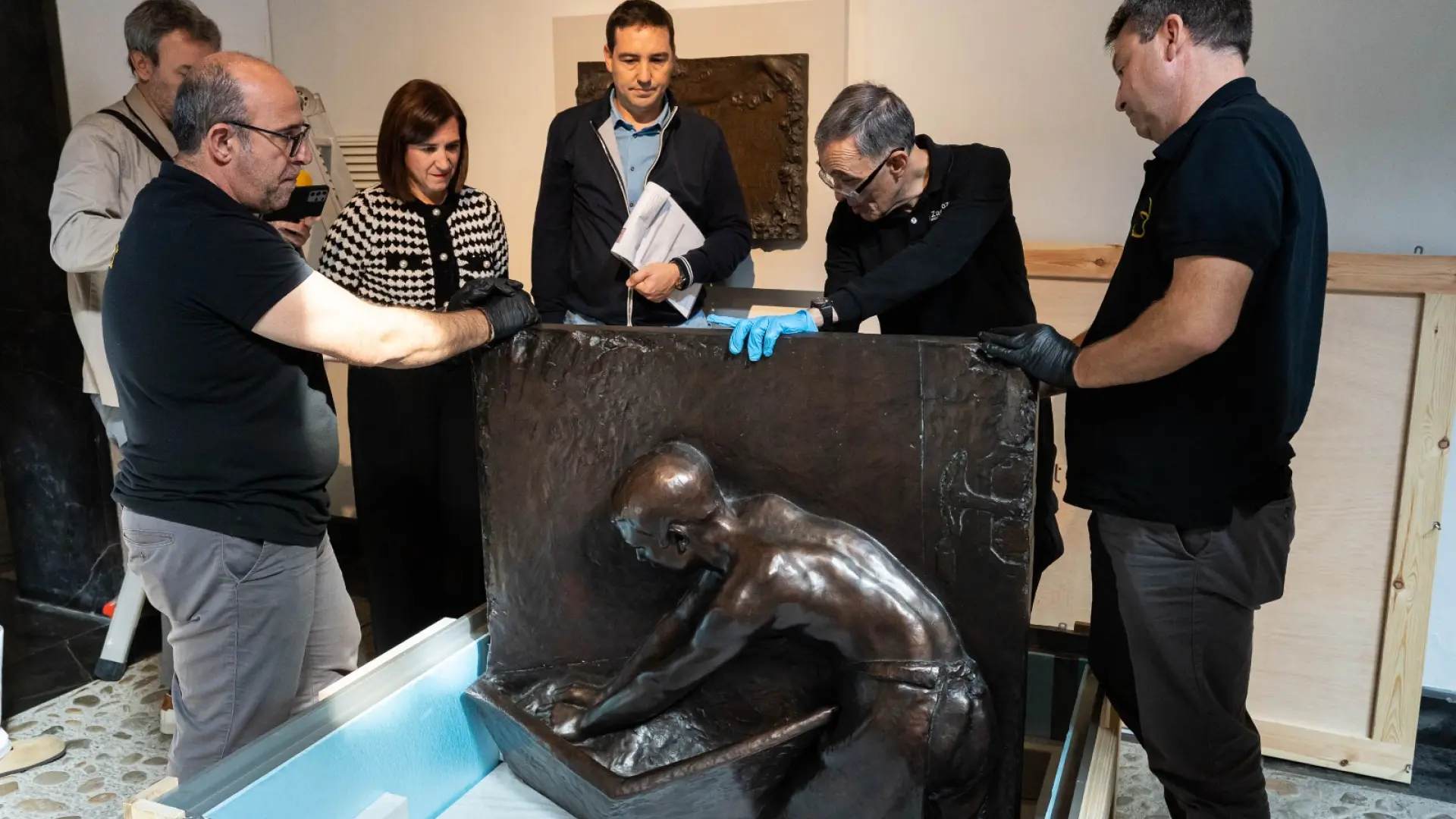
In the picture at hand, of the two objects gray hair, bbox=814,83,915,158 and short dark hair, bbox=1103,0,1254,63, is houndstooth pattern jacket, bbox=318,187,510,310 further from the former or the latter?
short dark hair, bbox=1103,0,1254,63

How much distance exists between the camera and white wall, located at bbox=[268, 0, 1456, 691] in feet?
8.01

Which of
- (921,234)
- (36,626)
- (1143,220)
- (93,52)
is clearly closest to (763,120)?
(921,234)

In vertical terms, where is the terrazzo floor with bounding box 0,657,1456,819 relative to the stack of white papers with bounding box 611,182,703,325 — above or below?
below

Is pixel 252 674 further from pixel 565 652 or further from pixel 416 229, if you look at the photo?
pixel 416 229

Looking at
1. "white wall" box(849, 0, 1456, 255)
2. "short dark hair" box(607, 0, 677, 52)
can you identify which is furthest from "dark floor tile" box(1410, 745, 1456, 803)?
"short dark hair" box(607, 0, 677, 52)

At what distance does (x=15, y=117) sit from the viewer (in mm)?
3051

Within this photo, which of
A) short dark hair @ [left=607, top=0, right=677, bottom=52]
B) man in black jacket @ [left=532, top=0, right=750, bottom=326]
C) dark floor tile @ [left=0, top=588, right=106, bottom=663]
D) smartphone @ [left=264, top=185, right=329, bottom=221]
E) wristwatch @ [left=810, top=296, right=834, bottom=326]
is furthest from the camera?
dark floor tile @ [left=0, top=588, right=106, bottom=663]

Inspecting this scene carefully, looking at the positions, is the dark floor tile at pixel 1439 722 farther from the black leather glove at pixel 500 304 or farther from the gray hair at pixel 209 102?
the gray hair at pixel 209 102

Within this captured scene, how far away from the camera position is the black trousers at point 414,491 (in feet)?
8.36

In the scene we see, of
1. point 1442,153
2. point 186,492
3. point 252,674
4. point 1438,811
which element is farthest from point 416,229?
point 1438,811

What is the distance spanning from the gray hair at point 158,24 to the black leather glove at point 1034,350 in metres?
2.11

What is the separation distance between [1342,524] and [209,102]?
104 inches

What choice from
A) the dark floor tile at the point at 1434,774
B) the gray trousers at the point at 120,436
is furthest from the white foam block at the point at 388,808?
the dark floor tile at the point at 1434,774

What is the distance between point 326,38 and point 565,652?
111 inches
